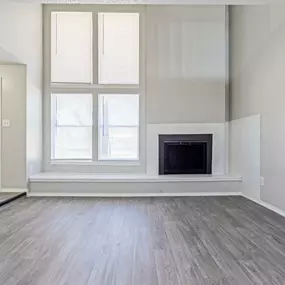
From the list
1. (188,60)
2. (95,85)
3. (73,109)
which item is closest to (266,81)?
(188,60)

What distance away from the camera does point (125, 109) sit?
6.94 meters

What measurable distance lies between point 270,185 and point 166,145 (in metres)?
2.25

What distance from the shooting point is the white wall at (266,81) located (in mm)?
4449

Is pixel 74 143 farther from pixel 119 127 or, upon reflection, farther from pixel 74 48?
pixel 74 48

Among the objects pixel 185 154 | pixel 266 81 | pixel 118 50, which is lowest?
pixel 185 154

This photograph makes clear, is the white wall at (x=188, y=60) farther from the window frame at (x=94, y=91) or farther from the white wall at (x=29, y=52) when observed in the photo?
the white wall at (x=29, y=52)

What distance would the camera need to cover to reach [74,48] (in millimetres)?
6875

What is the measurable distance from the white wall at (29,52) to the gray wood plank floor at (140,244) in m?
1.32

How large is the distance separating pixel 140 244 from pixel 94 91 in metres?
4.29

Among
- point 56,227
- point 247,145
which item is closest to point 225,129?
point 247,145

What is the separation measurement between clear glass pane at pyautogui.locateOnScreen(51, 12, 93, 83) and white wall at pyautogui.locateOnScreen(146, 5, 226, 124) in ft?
4.09

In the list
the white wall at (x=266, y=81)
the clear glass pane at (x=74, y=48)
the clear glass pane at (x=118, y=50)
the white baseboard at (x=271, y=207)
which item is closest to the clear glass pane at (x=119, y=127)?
the clear glass pane at (x=118, y=50)

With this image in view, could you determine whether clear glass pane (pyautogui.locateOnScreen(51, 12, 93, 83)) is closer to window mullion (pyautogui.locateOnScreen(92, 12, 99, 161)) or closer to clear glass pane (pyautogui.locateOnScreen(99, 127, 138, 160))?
window mullion (pyautogui.locateOnScreen(92, 12, 99, 161))

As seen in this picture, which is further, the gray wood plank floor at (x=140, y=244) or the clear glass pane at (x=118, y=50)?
the clear glass pane at (x=118, y=50)
